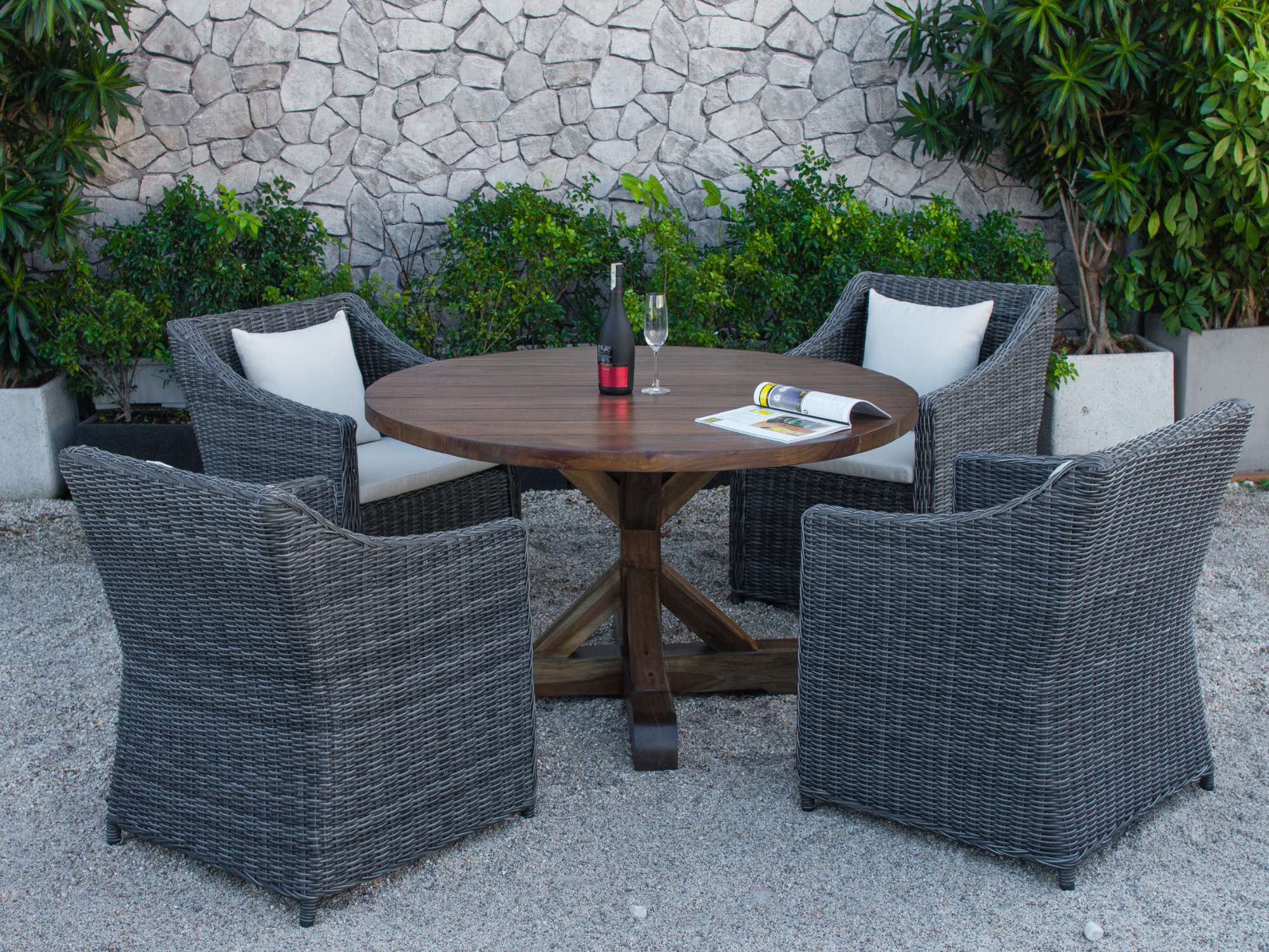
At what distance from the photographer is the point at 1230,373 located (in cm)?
498

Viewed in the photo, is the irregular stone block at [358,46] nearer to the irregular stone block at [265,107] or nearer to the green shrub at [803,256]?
A: the irregular stone block at [265,107]

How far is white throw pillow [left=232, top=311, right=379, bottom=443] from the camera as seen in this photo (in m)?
3.47

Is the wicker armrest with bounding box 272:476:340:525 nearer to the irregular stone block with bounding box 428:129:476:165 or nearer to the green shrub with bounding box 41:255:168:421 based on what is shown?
the green shrub with bounding box 41:255:168:421

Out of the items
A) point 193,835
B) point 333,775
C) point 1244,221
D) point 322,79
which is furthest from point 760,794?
point 322,79

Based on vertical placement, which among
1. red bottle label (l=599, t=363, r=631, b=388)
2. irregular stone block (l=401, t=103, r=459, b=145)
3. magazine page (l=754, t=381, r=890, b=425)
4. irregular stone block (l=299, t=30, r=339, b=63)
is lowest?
magazine page (l=754, t=381, r=890, b=425)

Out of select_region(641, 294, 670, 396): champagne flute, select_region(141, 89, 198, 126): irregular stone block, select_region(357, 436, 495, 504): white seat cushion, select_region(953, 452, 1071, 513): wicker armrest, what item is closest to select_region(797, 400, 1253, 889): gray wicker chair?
select_region(953, 452, 1071, 513): wicker armrest

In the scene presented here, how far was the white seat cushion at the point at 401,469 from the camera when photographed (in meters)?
3.26

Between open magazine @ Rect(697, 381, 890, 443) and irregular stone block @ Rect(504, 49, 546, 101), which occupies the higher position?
irregular stone block @ Rect(504, 49, 546, 101)

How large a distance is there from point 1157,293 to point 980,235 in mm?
761

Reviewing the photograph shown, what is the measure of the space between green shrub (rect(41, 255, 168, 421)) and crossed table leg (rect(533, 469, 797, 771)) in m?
2.35

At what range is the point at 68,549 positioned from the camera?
429cm

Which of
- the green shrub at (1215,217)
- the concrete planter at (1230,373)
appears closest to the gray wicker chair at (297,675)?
the green shrub at (1215,217)

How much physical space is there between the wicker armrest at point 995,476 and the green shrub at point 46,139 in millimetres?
3407

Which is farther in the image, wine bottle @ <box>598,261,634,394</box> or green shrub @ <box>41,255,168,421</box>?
green shrub @ <box>41,255,168,421</box>
